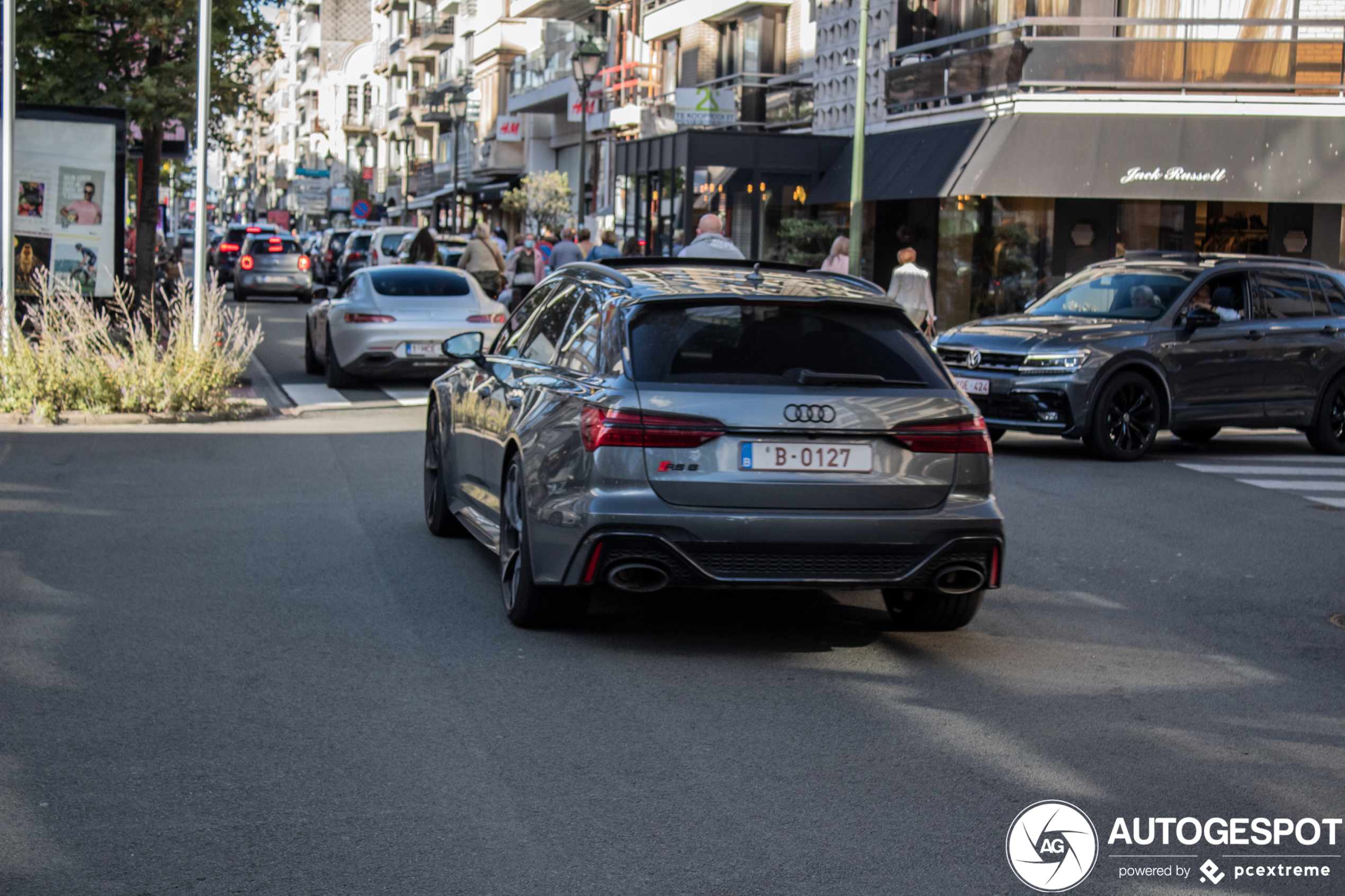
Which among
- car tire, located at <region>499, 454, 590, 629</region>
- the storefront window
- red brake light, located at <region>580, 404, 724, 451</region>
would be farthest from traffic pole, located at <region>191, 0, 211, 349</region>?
the storefront window

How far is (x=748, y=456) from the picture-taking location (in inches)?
253

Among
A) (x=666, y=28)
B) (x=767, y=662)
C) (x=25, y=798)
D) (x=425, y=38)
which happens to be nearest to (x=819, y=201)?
(x=666, y=28)

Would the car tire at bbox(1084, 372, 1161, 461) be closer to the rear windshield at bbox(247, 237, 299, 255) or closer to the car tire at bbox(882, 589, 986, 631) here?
the car tire at bbox(882, 589, 986, 631)

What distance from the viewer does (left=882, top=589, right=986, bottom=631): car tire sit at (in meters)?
7.23

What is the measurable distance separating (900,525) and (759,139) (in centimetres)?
2666

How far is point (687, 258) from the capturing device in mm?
7957

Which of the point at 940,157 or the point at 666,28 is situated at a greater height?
the point at 666,28

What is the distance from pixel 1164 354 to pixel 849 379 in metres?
8.69

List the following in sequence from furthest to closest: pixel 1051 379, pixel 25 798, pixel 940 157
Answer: pixel 940 157 → pixel 1051 379 → pixel 25 798

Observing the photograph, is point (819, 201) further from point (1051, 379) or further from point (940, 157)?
point (1051, 379)

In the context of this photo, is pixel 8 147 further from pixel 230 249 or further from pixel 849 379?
pixel 230 249

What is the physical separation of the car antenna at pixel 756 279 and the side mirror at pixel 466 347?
1.67 meters

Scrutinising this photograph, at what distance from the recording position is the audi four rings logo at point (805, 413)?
21.0 feet

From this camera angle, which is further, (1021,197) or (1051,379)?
(1021,197)
